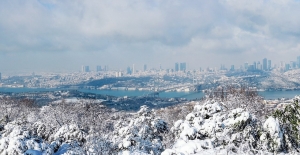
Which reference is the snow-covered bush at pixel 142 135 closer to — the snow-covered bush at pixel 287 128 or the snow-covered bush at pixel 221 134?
the snow-covered bush at pixel 221 134

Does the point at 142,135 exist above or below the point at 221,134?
below

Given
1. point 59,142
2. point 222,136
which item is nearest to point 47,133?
point 59,142

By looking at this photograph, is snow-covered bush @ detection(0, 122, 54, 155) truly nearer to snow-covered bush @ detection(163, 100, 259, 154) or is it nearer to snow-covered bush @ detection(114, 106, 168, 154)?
snow-covered bush @ detection(114, 106, 168, 154)

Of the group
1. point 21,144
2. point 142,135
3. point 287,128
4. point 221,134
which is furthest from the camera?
point 142,135

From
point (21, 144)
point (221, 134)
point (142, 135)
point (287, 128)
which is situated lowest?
point (142, 135)

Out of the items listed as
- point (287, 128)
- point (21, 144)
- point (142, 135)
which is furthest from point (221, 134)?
point (21, 144)

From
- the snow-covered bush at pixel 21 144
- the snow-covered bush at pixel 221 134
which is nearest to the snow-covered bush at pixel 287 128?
the snow-covered bush at pixel 221 134

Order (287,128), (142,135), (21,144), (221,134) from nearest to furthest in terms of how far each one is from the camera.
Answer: (287,128) → (21,144) → (221,134) → (142,135)

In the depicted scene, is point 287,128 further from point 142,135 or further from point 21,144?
point 21,144

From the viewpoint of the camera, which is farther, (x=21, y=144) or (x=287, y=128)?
(x=21, y=144)
